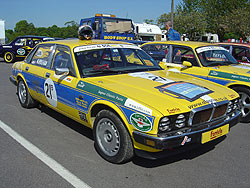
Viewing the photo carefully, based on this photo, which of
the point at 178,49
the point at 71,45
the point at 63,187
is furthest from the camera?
the point at 178,49

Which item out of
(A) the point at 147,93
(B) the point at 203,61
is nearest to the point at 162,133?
(A) the point at 147,93

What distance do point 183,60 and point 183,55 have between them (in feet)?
0.38

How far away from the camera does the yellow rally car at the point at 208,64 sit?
5.37m

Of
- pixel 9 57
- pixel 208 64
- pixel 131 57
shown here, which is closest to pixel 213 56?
pixel 208 64

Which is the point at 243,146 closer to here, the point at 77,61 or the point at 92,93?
the point at 92,93

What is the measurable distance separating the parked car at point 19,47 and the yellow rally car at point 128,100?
12.0m

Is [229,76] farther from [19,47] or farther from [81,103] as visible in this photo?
[19,47]

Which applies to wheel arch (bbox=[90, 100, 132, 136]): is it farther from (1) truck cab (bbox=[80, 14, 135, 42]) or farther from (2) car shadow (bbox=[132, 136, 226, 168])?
(1) truck cab (bbox=[80, 14, 135, 42])

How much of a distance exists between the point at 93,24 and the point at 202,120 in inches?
437

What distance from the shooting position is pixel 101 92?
350 centimetres

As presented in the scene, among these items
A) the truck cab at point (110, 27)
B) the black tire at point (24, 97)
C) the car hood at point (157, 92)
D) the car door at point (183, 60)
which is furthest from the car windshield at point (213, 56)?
the truck cab at point (110, 27)

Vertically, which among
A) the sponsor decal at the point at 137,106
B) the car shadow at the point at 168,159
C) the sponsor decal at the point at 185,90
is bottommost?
the car shadow at the point at 168,159

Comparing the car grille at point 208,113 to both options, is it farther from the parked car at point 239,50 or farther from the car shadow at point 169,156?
the parked car at point 239,50

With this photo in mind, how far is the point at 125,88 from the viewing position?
11.4 ft
